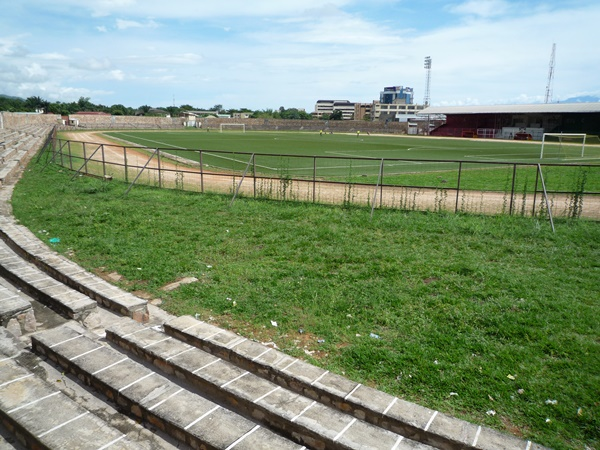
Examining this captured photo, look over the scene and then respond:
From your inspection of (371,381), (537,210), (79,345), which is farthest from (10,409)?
(537,210)

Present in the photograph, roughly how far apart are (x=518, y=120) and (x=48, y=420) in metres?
85.9

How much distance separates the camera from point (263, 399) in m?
3.98

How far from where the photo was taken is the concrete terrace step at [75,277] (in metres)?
6.34

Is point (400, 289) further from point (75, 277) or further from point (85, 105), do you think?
point (85, 105)

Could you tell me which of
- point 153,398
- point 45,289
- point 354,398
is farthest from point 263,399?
point 45,289

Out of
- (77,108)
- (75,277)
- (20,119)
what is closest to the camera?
(75,277)

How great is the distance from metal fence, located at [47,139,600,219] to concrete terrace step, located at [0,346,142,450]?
31.2 feet

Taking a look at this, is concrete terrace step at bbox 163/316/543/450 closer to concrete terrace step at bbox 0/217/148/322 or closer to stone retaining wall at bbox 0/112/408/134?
concrete terrace step at bbox 0/217/148/322

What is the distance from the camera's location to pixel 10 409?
362 centimetres

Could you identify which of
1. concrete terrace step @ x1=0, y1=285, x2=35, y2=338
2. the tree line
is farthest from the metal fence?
the tree line

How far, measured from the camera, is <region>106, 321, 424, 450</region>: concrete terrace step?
3.56 metres

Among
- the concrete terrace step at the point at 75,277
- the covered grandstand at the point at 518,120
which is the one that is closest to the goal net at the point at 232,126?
the covered grandstand at the point at 518,120

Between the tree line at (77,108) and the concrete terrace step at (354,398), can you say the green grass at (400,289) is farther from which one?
the tree line at (77,108)

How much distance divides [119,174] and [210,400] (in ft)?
67.4
